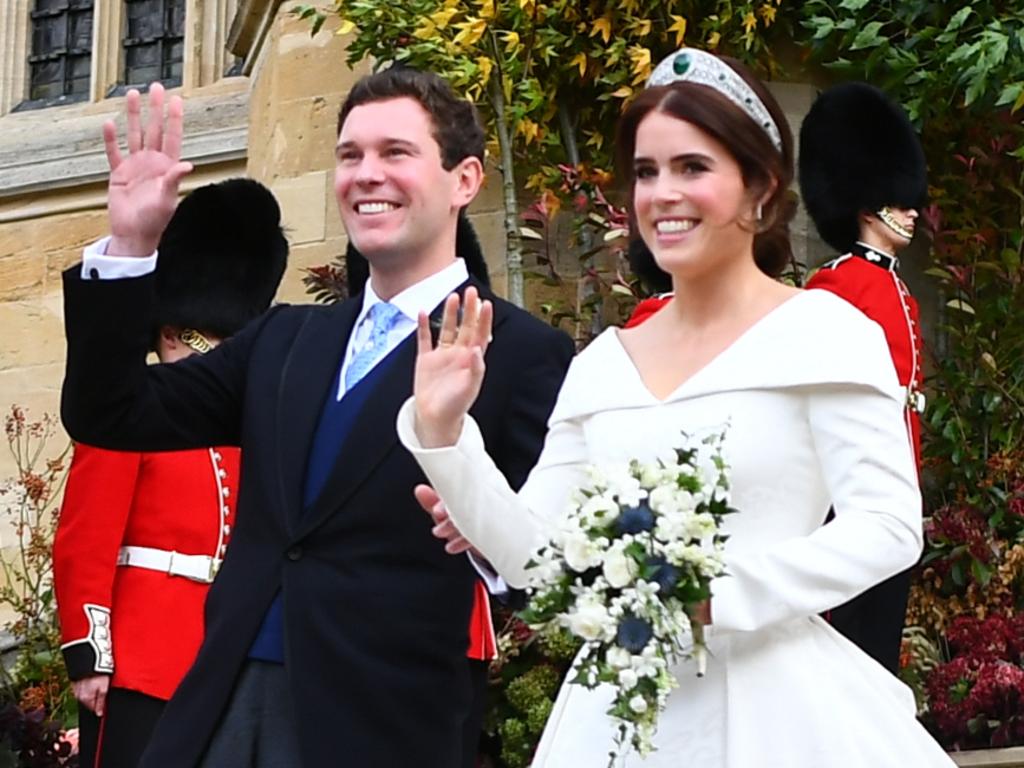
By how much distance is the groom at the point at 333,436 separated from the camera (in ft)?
12.8

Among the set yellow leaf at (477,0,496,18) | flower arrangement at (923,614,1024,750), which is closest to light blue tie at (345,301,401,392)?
flower arrangement at (923,614,1024,750)

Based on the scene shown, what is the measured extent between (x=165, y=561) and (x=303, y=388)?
5.61 feet

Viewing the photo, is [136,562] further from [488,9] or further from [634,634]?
[488,9]

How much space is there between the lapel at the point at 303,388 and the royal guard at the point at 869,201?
2.50 meters

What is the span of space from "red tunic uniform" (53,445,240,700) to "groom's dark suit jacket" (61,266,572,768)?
4.99ft

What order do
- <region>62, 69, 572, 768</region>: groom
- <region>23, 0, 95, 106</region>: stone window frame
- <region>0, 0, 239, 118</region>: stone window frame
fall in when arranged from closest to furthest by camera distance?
1. <region>62, 69, 572, 768</region>: groom
2. <region>0, 0, 239, 118</region>: stone window frame
3. <region>23, 0, 95, 106</region>: stone window frame

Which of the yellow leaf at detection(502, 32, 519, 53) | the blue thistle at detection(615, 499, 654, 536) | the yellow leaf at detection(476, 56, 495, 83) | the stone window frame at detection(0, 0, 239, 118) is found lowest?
the blue thistle at detection(615, 499, 654, 536)

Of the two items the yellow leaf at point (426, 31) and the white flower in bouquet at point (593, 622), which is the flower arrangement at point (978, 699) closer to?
the yellow leaf at point (426, 31)

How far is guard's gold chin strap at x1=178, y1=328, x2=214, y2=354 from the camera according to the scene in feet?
19.9

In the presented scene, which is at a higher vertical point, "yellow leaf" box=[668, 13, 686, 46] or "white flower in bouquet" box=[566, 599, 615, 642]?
"yellow leaf" box=[668, 13, 686, 46]

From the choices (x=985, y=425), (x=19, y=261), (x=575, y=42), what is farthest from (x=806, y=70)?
(x=19, y=261)

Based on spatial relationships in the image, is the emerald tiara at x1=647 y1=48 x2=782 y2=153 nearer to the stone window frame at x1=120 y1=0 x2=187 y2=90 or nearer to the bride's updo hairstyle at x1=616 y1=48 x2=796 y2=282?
the bride's updo hairstyle at x1=616 y1=48 x2=796 y2=282

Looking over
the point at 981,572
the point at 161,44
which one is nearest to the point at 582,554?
the point at 981,572

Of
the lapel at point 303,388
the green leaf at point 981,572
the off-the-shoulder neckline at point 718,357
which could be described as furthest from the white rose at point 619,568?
the green leaf at point 981,572
